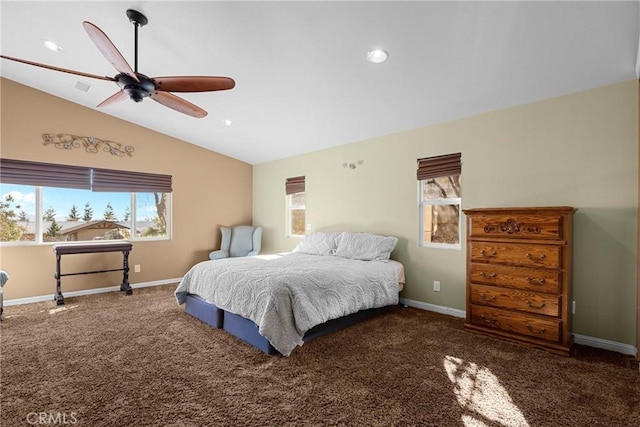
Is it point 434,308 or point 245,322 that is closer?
point 245,322

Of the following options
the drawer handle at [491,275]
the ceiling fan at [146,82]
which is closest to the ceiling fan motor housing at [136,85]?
the ceiling fan at [146,82]

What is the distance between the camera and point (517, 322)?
275cm

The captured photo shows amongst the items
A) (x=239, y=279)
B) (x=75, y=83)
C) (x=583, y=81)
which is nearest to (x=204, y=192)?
(x=75, y=83)

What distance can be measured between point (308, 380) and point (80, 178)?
4.52 metres

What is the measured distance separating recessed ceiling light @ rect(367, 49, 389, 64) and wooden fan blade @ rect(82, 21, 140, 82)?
1.85 meters

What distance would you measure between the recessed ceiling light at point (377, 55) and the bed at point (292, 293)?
1.98 metres

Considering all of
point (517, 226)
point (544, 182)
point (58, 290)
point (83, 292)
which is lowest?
point (83, 292)

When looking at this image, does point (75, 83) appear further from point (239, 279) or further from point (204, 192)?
point (239, 279)

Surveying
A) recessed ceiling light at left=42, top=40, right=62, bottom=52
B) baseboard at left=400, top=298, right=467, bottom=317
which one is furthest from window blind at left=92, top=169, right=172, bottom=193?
baseboard at left=400, top=298, right=467, bottom=317

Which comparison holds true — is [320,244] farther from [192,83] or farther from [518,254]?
[192,83]


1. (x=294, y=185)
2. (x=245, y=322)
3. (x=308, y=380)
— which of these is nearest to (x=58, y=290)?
(x=245, y=322)

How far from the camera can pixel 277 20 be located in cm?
239

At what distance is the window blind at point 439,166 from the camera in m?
3.61

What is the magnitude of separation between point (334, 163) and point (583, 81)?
308 cm
